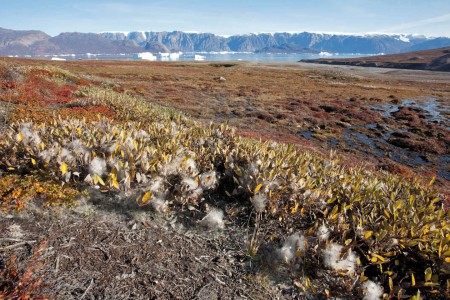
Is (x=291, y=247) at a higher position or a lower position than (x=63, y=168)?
lower

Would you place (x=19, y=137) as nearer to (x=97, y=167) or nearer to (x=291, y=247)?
(x=97, y=167)

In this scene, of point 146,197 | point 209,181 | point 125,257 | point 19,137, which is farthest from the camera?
point 19,137

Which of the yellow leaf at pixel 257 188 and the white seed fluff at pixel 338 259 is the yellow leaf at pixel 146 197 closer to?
the yellow leaf at pixel 257 188

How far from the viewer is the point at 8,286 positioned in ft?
10.6

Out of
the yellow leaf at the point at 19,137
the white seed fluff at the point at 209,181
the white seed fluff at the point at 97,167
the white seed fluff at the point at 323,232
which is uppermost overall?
the yellow leaf at the point at 19,137

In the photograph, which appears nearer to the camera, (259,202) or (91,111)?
(259,202)

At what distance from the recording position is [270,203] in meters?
5.14

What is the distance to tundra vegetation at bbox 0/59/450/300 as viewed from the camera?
13.3ft

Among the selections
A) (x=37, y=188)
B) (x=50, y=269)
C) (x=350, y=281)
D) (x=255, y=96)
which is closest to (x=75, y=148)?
(x=37, y=188)

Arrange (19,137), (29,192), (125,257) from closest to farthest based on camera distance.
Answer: (125,257)
(29,192)
(19,137)

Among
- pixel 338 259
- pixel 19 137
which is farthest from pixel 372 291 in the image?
pixel 19 137

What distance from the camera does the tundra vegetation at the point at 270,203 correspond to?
13.3ft

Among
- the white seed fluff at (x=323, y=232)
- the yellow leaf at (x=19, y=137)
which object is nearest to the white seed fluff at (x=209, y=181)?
the white seed fluff at (x=323, y=232)

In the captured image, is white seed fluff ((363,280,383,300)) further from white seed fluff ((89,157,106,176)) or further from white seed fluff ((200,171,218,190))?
white seed fluff ((89,157,106,176))
